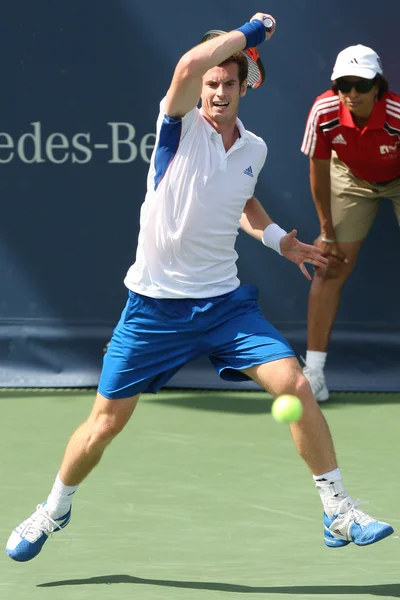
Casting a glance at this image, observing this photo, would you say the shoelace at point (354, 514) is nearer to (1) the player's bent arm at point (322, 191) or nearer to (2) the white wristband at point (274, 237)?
(2) the white wristband at point (274, 237)

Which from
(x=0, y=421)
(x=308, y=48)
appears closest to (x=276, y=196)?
(x=308, y=48)

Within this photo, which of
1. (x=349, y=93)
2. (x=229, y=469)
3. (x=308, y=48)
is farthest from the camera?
(x=308, y=48)

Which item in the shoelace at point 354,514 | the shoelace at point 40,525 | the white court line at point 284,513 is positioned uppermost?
the shoelace at point 354,514

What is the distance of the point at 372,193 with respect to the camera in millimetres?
7082

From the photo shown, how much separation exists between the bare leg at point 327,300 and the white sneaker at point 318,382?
0.40 ft

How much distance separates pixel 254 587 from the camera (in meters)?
4.22

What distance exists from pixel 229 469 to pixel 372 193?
6.52 feet

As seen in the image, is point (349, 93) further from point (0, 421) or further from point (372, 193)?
point (0, 421)

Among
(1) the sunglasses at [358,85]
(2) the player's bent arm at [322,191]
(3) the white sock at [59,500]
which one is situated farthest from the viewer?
(2) the player's bent arm at [322,191]

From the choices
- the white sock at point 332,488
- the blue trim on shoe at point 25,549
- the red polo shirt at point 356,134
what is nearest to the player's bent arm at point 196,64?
the white sock at point 332,488

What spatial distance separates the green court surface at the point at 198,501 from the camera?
427 cm

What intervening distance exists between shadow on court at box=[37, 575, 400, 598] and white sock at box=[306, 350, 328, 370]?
2.92 m

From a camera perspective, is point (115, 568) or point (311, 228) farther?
point (311, 228)

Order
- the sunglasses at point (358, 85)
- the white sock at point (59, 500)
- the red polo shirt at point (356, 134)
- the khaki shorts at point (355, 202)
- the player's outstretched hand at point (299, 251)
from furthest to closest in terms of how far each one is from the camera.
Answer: the khaki shorts at point (355, 202)
the red polo shirt at point (356, 134)
the sunglasses at point (358, 85)
the player's outstretched hand at point (299, 251)
the white sock at point (59, 500)
